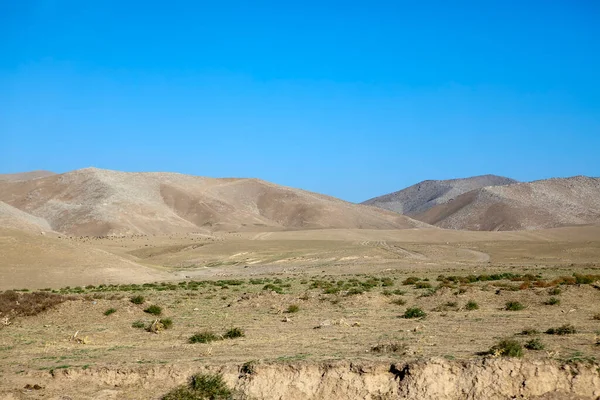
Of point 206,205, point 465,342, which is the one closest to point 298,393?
point 465,342

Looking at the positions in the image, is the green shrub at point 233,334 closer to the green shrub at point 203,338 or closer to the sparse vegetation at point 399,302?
the green shrub at point 203,338

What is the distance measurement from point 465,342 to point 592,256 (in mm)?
61744

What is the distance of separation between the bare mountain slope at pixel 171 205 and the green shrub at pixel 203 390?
110117 millimetres

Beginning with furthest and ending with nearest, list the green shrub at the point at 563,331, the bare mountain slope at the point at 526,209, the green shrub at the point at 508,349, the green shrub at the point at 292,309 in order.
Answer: the bare mountain slope at the point at 526,209, the green shrub at the point at 292,309, the green shrub at the point at 563,331, the green shrub at the point at 508,349

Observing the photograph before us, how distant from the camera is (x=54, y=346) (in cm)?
1820

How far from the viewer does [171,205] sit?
155 meters

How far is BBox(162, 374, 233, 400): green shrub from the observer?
13.0 m

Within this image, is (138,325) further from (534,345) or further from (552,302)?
(552,302)

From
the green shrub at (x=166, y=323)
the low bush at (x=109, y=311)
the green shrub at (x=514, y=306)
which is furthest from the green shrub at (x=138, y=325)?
the green shrub at (x=514, y=306)

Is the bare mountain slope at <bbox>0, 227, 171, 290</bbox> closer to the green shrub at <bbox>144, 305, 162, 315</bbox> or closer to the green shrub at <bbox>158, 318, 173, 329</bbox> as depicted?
the green shrub at <bbox>144, 305, 162, 315</bbox>

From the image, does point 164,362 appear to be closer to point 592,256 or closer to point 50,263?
point 50,263

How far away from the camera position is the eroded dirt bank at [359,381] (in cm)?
1331

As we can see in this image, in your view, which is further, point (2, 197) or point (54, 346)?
point (2, 197)

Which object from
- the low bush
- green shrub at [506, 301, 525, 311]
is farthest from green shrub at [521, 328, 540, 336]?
the low bush
